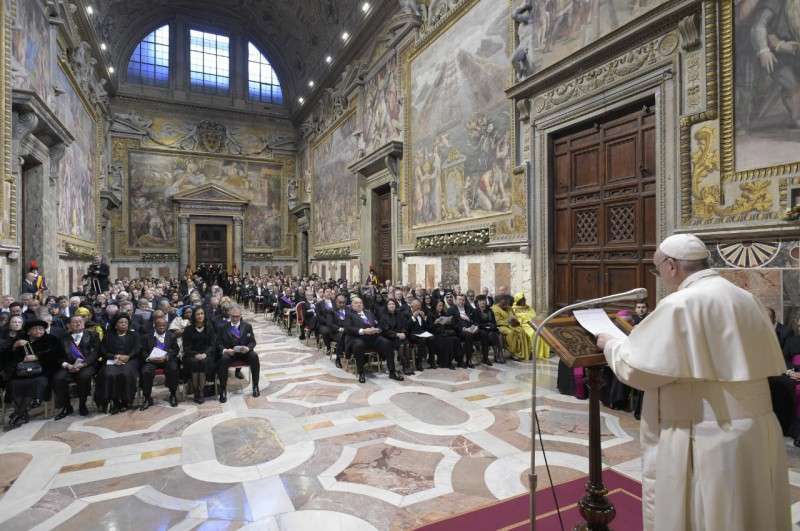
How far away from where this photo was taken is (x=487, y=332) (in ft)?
26.2

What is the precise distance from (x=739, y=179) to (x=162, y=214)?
2517cm

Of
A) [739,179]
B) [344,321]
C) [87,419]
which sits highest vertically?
[739,179]

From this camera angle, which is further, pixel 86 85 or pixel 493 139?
pixel 86 85

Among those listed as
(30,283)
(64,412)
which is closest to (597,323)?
(64,412)

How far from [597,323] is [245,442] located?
365 centimetres

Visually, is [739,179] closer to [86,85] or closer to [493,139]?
[493,139]

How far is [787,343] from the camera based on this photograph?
15.9 feet

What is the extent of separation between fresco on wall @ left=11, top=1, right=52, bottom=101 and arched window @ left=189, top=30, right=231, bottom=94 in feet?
45.9

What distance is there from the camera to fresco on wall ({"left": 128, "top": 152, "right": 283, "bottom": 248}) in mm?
23125

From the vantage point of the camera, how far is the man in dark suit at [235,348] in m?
5.95

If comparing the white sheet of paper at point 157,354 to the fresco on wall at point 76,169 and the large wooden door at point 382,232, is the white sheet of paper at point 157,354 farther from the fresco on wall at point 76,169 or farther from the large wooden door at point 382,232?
the fresco on wall at point 76,169

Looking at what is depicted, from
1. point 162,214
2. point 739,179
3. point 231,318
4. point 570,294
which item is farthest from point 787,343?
point 162,214

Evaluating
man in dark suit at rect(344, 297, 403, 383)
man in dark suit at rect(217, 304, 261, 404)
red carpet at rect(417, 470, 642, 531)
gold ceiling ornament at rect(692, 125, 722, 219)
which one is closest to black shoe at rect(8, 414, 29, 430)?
man in dark suit at rect(217, 304, 261, 404)

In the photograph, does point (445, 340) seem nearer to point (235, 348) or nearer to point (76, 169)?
point (235, 348)
